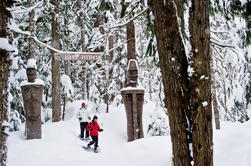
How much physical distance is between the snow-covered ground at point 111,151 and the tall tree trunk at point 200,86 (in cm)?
220

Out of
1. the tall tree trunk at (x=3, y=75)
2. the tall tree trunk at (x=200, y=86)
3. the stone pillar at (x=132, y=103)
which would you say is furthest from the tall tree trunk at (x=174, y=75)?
the stone pillar at (x=132, y=103)

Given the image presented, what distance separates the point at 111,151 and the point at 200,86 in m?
6.84

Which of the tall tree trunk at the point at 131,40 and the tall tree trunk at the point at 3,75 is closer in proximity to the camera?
the tall tree trunk at the point at 3,75

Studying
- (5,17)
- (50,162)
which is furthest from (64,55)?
(5,17)

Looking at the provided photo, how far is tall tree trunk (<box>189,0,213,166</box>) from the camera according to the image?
127 inches

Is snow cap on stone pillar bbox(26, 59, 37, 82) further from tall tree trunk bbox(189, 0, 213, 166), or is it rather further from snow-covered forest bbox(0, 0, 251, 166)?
tall tree trunk bbox(189, 0, 213, 166)

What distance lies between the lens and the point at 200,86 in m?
3.29

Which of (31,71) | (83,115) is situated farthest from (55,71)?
(31,71)

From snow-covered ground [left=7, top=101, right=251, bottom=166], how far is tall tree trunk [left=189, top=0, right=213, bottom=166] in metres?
2.20

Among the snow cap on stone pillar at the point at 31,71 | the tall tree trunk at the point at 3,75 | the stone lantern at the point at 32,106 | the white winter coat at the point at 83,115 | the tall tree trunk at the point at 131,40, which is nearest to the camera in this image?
the tall tree trunk at the point at 3,75

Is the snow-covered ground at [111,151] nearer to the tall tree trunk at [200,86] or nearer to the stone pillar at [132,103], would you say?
the stone pillar at [132,103]

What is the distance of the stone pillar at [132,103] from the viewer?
34.0ft

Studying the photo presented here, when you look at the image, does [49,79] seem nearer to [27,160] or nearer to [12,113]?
[12,113]

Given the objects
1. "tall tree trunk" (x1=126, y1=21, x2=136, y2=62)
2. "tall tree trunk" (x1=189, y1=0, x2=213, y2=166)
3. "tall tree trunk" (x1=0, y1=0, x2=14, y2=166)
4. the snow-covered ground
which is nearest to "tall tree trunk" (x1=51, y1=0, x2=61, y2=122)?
the snow-covered ground
